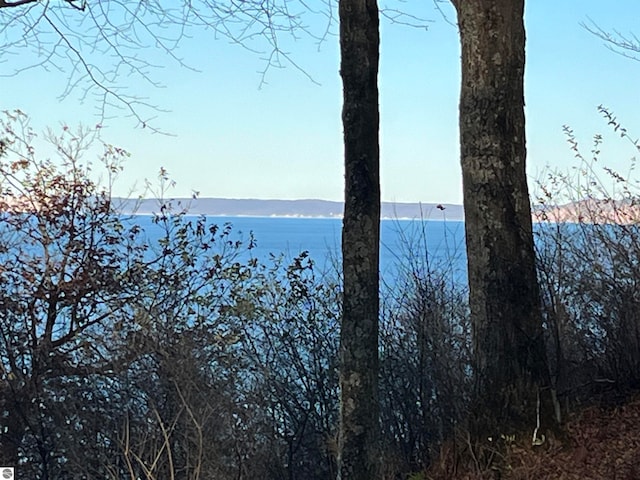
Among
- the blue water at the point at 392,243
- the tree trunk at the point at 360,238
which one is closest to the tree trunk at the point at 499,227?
the tree trunk at the point at 360,238

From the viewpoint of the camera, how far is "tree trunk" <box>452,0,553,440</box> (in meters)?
4.63

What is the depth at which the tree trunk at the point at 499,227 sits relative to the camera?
4629 mm

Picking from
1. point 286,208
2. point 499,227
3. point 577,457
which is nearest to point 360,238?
point 499,227

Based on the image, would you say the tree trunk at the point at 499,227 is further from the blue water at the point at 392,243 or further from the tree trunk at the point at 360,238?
the blue water at the point at 392,243

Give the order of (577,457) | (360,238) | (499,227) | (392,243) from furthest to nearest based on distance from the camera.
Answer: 1. (392,243)
2. (360,238)
3. (499,227)
4. (577,457)

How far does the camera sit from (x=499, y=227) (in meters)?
4.72

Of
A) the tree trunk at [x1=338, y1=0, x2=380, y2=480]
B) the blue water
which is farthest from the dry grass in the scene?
the blue water

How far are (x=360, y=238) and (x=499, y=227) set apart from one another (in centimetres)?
92

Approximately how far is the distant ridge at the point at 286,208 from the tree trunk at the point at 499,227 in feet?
1.58

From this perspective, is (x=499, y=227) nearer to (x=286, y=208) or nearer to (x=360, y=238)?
(x=360, y=238)

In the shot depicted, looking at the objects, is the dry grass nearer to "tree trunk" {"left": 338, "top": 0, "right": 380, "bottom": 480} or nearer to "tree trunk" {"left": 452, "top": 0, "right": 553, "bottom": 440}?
"tree trunk" {"left": 452, "top": 0, "right": 553, "bottom": 440}

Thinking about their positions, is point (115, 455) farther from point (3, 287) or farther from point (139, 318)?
point (3, 287)

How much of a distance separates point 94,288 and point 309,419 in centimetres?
303

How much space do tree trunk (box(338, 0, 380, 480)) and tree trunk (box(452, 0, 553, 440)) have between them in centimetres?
63
